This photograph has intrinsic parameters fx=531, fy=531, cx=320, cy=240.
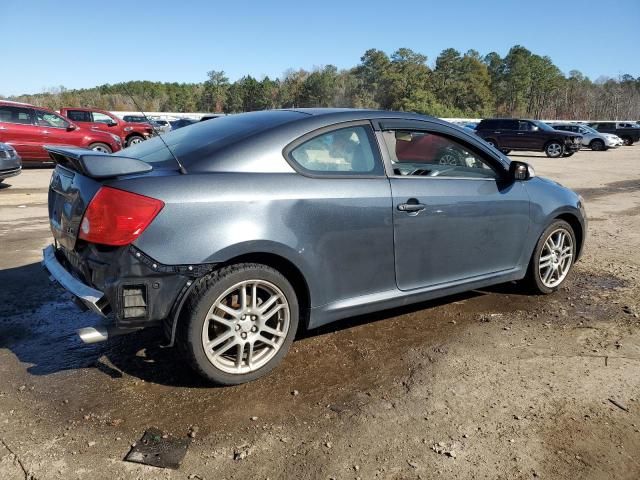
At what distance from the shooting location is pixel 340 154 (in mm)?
3420

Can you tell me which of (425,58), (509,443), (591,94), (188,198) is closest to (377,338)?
(509,443)

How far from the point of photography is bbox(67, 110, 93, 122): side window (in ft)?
59.3

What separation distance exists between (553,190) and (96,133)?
1333 cm

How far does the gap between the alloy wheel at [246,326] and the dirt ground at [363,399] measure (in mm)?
169

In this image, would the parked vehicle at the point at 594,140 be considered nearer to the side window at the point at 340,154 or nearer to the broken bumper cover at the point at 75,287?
the side window at the point at 340,154

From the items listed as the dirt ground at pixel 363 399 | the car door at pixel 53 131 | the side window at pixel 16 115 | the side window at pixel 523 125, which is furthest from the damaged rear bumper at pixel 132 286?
the side window at pixel 523 125

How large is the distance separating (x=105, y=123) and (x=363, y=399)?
18090 mm

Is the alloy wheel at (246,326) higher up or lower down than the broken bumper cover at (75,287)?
lower down

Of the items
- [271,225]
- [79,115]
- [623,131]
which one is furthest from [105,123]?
[623,131]

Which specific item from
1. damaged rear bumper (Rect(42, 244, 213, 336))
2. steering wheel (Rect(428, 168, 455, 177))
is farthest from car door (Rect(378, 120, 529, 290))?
damaged rear bumper (Rect(42, 244, 213, 336))

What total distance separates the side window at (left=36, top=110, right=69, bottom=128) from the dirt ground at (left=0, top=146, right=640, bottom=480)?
11.0m

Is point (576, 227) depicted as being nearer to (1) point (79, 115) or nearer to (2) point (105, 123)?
(2) point (105, 123)

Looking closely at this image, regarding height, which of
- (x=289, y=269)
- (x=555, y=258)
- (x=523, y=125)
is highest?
(x=523, y=125)

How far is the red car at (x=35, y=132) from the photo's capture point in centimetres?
1346
